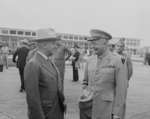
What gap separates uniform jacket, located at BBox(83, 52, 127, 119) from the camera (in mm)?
3316

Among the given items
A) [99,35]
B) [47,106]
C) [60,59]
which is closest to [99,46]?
[99,35]

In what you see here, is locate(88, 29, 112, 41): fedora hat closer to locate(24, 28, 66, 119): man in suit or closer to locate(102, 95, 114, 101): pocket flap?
locate(24, 28, 66, 119): man in suit

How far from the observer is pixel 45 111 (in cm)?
306

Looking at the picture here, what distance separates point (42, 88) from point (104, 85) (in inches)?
31.6

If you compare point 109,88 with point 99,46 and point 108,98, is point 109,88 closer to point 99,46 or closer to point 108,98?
point 108,98

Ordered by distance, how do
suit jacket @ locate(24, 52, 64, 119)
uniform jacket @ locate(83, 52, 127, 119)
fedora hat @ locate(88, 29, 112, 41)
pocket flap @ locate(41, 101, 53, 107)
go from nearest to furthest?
suit jacket @ locate(24, 52, 64, 119) → pocket flap @ locate(41, 101, 53, 107) → uniform jacket @ locate(83, 52, 127, 119) → fedora hat @ locate(88, 29, 112, 41)

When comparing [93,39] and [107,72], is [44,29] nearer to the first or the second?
[93,39]

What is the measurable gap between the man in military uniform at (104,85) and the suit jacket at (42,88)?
1.42ft

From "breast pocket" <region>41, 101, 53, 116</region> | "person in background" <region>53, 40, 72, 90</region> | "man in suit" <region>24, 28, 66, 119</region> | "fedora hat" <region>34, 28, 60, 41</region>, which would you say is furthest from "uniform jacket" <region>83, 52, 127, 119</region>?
"person in background" <region>53, 40, 72, 90</region>

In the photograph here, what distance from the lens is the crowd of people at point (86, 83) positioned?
2936 mm

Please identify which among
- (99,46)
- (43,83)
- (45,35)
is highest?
(45,35)

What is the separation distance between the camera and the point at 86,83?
379 centimetres

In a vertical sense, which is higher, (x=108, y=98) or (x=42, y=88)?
(x=42, y=88)

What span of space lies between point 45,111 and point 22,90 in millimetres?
6312
